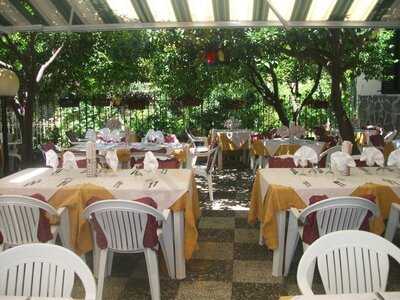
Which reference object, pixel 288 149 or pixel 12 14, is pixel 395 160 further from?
pixel 12 14

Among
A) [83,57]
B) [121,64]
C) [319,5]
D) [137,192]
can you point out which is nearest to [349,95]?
[121,64]

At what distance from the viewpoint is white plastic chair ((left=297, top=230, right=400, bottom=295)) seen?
2348 millimetres

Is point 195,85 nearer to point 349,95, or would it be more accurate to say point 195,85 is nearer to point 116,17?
point 349,95

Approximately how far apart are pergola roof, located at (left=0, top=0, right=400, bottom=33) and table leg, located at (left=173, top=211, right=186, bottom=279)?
198 cm

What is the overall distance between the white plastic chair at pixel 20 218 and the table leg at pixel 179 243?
93cm

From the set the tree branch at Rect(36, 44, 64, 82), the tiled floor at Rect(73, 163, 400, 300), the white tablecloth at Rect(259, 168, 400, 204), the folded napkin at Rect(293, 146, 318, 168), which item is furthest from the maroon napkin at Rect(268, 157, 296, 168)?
the tree branch at Rect(36, 44, 64, 82)

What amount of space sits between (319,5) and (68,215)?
2.92 metres

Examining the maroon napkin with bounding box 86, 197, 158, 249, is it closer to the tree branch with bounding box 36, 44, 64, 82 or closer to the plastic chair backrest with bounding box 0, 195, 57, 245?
the plastic chair backrest with bounding box 0, 195, 57, 245

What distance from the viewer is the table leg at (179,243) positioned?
389cm

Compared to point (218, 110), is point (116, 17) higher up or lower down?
higher up

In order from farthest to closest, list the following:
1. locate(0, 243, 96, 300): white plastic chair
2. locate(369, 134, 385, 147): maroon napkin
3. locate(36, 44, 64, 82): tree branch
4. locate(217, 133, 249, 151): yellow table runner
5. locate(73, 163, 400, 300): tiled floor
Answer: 1. locate(217, 133, 249, 151): yellow table runner
2. locate(36, 44, 64, 82): tree branch
3. locate(369, 134, 385, 147): maroon napkin
4. locate(73, 163, 400, 300): tiled floor
5. locate(0, 243, 96, 300): white plastic chair

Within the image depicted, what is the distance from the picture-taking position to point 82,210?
3910 millimetres

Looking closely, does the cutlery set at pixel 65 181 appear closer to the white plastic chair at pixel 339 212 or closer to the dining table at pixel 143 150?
Result: the white plastic chair at pixel 339 212

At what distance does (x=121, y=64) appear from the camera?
10688mm
